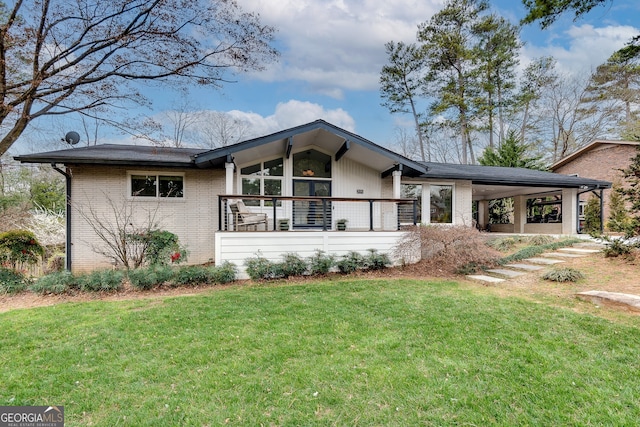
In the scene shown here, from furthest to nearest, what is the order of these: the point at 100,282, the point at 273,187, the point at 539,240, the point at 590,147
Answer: the point at 590,147 → the point at 539,240 → the point at 273,187 → the point at 100,282

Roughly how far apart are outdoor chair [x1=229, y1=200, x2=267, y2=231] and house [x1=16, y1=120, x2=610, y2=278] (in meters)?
0.04

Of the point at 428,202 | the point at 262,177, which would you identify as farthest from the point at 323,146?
the point at 428,202

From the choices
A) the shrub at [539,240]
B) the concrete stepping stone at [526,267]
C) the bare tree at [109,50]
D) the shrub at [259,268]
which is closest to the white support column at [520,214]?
the shrub at [539,240]

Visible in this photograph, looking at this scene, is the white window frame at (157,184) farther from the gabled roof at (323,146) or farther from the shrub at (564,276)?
the shrub at (564,276)

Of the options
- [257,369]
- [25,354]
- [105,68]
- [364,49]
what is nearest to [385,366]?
[257,369]

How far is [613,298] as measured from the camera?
14.4ft

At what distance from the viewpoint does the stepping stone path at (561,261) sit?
431 centimetres

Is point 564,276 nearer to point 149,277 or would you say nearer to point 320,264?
point 320,264

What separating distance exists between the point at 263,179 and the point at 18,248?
6252 millimetres

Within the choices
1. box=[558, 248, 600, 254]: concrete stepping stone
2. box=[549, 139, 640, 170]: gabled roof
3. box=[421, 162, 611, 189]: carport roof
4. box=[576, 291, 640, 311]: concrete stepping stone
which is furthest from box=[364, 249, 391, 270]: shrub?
box=[549, 139, 640, 170]: gabled roof

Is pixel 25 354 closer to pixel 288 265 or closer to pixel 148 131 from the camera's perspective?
pixel 288 265

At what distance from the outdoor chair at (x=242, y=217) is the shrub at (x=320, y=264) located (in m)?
1.91

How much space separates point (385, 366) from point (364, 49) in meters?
18.3

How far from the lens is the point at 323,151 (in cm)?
1048
